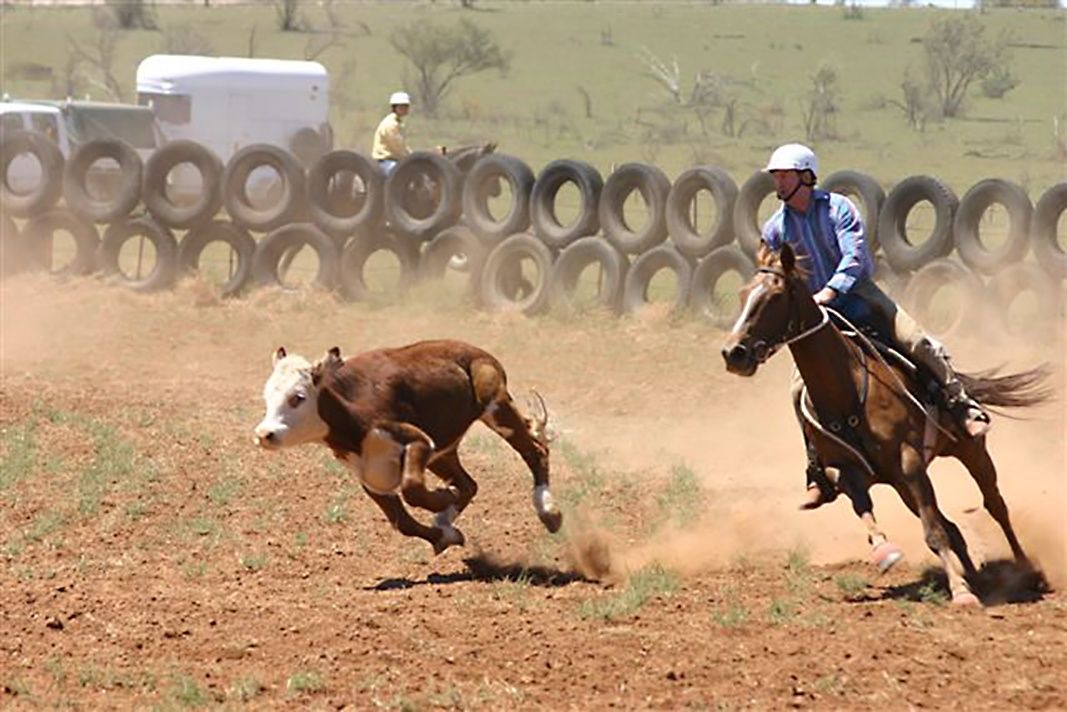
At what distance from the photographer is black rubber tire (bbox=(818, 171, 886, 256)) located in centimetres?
1903

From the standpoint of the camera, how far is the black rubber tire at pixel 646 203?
2050 cm

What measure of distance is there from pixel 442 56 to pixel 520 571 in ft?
161

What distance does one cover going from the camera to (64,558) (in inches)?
407

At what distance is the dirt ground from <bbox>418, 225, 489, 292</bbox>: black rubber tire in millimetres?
3556

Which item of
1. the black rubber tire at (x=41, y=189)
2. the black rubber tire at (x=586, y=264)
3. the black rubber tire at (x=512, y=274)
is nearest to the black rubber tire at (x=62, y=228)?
the black rubber tire at (x=41, y=189)

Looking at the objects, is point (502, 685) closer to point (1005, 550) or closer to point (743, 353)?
point (743, 353)

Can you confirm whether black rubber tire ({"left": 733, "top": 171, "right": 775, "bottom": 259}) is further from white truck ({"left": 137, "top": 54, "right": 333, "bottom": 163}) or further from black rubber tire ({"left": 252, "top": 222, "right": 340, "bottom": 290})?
white truck ({"left": 137, "top": 54, "right": 333, "bottom": 163})

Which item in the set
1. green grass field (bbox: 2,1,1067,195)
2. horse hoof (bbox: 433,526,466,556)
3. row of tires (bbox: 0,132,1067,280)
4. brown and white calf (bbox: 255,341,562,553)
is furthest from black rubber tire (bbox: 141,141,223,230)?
green grass field (bbox: 2,1,1067,195)

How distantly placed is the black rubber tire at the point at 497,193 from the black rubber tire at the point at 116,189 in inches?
171

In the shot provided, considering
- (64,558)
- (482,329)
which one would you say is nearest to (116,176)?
(482,329)

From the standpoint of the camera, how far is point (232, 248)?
2320 cm

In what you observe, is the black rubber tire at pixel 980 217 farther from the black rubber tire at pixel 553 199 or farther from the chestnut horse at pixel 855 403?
the chestnut horse at pixel 855 403

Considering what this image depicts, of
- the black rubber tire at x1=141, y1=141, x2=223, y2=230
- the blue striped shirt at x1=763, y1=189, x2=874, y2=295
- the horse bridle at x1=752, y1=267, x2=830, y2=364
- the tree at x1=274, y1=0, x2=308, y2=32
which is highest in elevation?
the blue striped shirt at x1=763, y1=189, x2=874, y2=295

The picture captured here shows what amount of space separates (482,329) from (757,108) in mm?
34284
